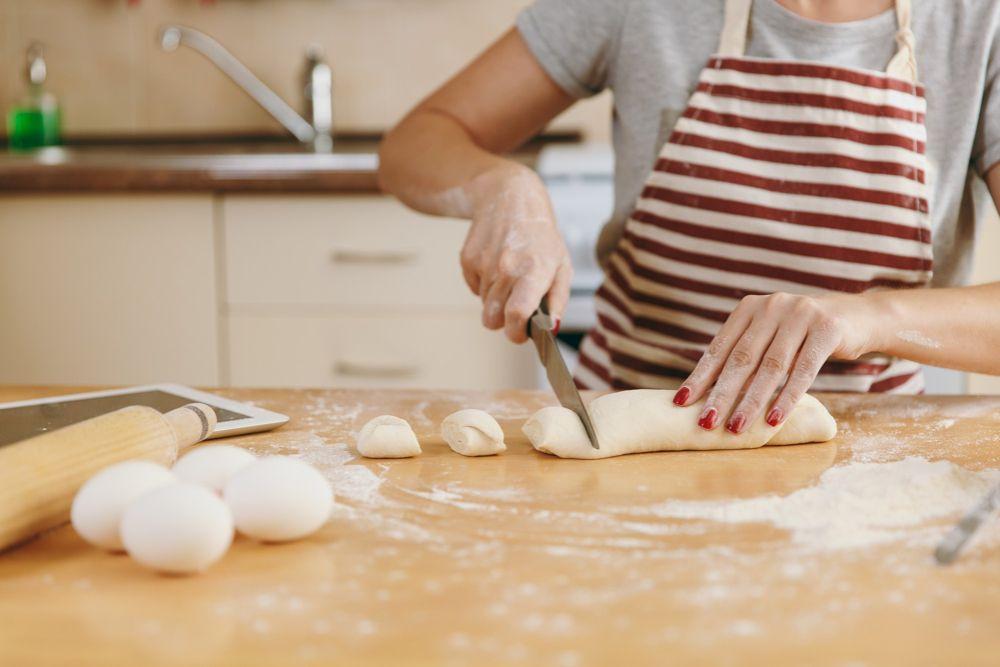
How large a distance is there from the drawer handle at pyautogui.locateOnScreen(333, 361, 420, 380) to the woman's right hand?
0.84m

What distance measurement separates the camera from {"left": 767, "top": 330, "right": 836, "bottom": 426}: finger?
81 cm

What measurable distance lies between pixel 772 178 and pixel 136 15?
1.78 meters

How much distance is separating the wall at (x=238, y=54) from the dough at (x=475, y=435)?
5.41 feet

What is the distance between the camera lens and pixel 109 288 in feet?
6.13

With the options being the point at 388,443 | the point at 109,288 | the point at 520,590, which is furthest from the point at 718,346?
the point at 109,288

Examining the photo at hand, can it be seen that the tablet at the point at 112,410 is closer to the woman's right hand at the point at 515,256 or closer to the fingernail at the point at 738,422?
the woman's right hand at the point at 515,256

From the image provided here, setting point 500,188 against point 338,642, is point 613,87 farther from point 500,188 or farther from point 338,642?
point 338,642

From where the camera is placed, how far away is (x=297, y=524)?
0.58 metres

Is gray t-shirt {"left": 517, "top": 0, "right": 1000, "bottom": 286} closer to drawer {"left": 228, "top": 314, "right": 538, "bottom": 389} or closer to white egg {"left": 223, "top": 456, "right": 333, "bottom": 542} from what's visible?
drawer {"left": 228, "top": 314, "right": 538, "bottom": 389}

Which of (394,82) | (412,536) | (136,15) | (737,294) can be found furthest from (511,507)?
(136,15)

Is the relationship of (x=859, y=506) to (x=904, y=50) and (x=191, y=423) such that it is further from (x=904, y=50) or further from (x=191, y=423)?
(x=904, y=50)

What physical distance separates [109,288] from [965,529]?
161cm

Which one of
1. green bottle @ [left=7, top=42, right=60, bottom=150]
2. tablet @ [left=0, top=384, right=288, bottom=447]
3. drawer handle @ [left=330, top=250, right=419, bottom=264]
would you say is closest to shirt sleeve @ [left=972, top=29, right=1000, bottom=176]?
tablet @ [left=0, top=384, right=288, bottom=447]

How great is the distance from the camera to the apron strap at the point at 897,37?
3.49 ft
